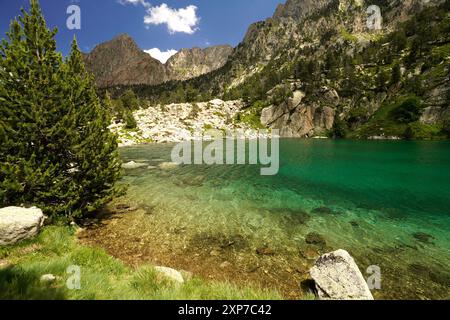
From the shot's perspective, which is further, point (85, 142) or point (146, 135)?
point (146, 135)

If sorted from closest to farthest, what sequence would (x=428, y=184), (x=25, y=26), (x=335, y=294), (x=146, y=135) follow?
(x=335, y=294), (x=25, y=26), (x=428, y=184), (x=146, y=135)

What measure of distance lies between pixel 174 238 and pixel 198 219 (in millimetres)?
3259

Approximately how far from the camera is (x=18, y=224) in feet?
34.4

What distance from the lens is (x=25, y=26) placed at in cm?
1263

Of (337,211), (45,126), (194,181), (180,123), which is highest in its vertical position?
(180,123)

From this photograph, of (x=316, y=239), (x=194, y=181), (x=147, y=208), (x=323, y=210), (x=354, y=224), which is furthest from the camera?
(x=194, y=181)

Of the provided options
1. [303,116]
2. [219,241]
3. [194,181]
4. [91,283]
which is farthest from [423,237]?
[303,116]

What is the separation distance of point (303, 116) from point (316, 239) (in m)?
125

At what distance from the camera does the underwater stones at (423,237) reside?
1453cm

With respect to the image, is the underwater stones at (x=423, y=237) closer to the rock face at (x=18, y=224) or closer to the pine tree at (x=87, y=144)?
the pine tree at (x=87, y=144)

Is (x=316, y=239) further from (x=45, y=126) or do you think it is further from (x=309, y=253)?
(x=45, y=126)

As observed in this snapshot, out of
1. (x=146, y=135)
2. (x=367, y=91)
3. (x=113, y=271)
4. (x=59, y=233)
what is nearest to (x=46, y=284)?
(x=113, y=271)
